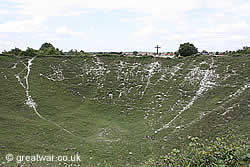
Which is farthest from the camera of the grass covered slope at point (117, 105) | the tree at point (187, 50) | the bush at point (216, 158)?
the tree at point (187, 50)

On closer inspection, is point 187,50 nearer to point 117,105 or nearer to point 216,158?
point 117,105

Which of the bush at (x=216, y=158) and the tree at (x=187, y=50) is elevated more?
the tree at (x=187, y=50)

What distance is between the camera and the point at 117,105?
3378 centimetres

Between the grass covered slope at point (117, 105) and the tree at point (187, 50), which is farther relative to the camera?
the tree at point (187, 50)

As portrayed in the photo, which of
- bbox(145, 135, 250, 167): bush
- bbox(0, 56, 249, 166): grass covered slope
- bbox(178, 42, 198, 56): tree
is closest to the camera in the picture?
bbox(145, 135, 250, 167): bush

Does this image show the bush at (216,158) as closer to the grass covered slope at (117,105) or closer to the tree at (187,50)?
the grass covered slope at (117,105)

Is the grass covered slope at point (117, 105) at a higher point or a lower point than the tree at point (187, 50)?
lower

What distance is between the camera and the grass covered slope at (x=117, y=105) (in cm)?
1948

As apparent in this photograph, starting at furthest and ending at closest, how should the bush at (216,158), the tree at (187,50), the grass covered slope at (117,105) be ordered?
the tree at (187,50), the grass covered slope at (117,105), the bush at (216,158)

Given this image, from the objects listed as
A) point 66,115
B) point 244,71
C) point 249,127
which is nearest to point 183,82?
point 244,71

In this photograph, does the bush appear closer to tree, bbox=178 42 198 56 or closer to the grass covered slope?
the grass covered slope

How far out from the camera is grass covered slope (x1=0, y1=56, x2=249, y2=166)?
19475 mm

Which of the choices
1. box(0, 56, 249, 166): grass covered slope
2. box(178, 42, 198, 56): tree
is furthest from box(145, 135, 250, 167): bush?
box(178, 42, 198, 56): tree

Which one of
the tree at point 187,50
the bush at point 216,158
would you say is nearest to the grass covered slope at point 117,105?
the bush at point 216,158
